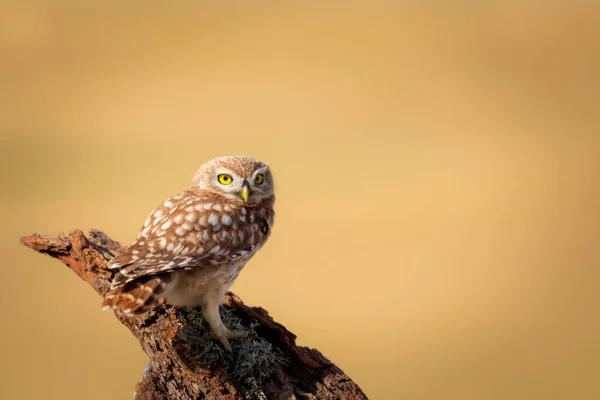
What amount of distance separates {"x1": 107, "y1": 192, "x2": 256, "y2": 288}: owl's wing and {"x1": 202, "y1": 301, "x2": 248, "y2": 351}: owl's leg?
35cm

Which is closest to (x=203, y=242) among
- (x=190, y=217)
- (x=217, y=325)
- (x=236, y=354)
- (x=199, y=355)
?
(x=190, y=217)

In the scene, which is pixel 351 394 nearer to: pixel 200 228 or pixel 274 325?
pixel 274 325

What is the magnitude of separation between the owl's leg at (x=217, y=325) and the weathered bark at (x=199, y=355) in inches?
2.9

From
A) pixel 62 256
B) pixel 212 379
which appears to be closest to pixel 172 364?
pixel 212 379

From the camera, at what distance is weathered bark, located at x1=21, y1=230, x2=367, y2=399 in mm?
4469

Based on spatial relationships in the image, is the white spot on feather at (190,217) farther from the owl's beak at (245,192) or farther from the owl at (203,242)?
the owl's beak at (245,192)

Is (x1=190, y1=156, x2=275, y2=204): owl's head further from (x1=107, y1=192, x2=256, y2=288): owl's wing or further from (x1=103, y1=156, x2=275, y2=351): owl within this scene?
(x1=107, y1=192, x2=256, y2=288): owl's wing

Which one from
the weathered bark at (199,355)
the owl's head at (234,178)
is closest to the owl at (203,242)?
the owl's head at (234,178)

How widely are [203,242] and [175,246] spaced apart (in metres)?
0.18

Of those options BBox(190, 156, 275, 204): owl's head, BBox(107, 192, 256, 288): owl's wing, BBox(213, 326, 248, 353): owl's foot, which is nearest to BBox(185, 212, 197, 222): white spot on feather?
BBox(107, 192, 256, 288): owl's wing

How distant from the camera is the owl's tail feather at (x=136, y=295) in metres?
3.90

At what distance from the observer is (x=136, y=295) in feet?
12.9

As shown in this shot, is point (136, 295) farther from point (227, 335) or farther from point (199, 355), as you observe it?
point (227, 335)

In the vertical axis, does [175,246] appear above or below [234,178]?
below
